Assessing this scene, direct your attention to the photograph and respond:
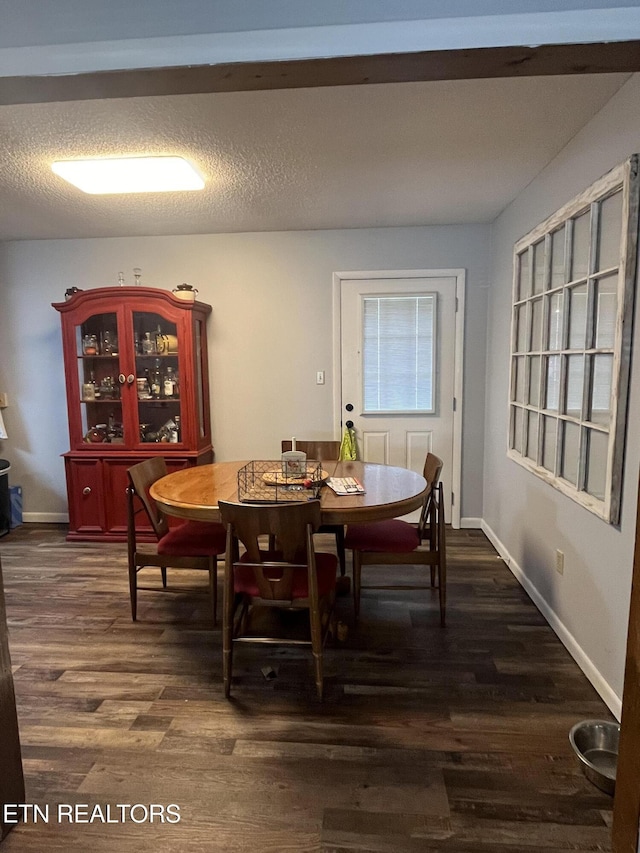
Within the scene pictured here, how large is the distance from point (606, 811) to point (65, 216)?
4106 mm

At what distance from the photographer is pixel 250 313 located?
3.94 m

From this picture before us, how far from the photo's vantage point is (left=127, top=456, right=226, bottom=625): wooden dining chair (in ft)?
7.91

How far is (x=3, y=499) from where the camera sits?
3961mm

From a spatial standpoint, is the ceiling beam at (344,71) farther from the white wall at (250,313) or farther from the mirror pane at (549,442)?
the white wall at (250,313)

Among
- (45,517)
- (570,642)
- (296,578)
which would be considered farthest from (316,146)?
(45,517)

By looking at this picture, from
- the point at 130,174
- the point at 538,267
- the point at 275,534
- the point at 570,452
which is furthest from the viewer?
the point at 538,267

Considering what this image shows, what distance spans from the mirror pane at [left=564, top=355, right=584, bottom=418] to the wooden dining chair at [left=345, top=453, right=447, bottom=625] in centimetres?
66

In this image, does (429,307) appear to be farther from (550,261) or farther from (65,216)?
(65,216)

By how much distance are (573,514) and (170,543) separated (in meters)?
1.93

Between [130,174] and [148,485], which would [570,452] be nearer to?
[148,485]

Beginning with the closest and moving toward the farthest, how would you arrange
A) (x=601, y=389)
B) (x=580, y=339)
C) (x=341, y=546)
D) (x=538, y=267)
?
(x=601, y=389), (x=580, y=339), (x=538, y=267), (x=341, y=546)

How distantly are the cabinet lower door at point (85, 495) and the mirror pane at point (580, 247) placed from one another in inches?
132

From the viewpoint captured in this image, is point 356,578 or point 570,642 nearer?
point 570,642

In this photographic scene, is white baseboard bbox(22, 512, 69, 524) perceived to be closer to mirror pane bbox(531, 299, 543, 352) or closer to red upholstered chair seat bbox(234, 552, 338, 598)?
red upholstered chair seat bbox(234, 552, 338, 598)
